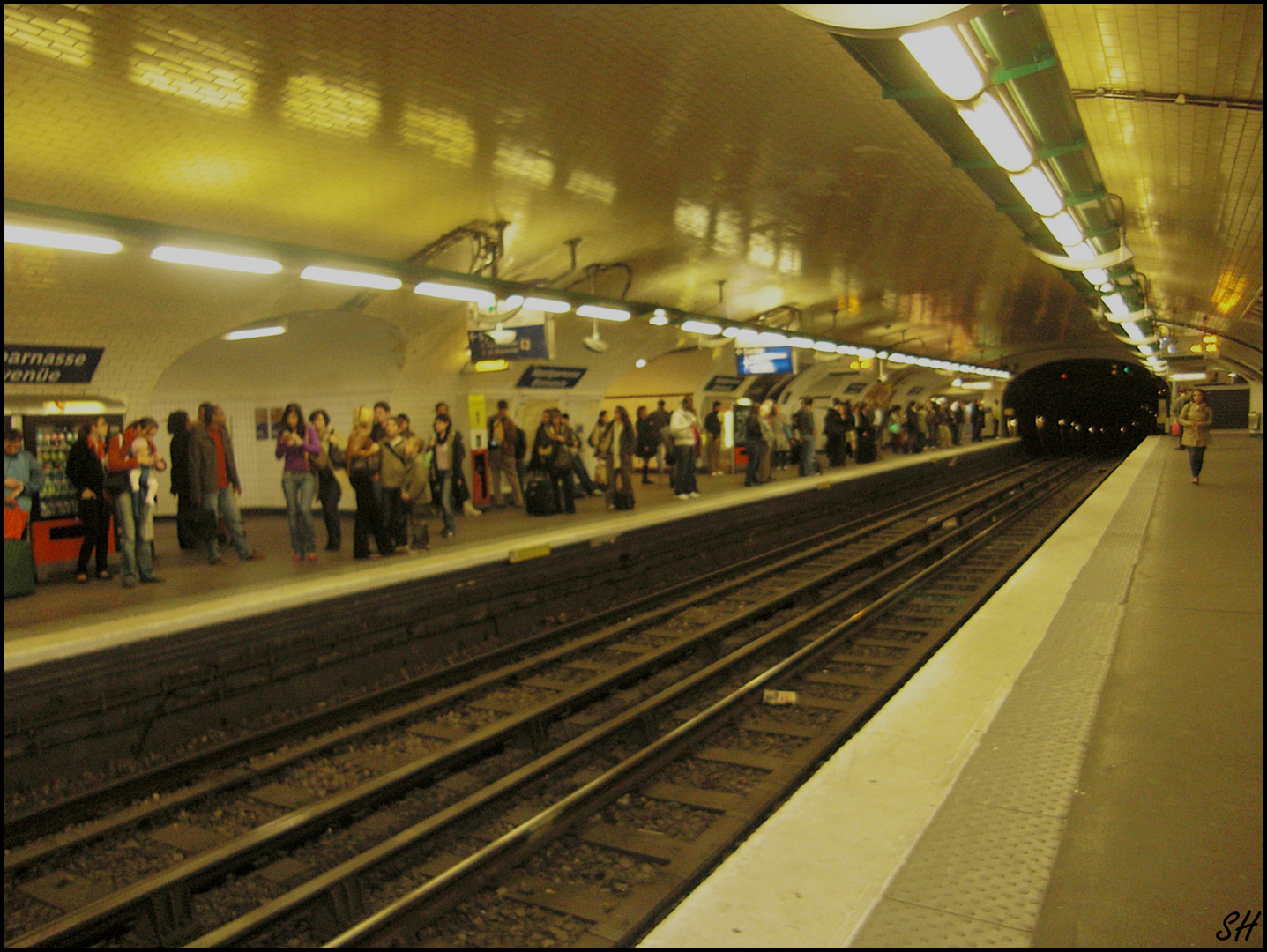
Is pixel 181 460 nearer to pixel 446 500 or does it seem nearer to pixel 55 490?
pixel 55 490

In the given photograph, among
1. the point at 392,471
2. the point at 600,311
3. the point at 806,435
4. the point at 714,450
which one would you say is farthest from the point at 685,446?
the point at 392,471

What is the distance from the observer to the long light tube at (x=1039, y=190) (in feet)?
17.6

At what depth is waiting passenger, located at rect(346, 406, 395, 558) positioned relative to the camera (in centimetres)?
844

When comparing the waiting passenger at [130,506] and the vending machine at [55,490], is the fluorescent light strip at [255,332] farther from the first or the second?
the waiting passenger at [130,506]

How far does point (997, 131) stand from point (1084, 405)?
4299cm

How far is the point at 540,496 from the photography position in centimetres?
1220

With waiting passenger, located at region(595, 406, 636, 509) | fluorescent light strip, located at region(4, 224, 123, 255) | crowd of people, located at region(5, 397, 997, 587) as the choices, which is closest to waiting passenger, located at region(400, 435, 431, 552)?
crowd of people, located at region(5, 397, 997, 587)

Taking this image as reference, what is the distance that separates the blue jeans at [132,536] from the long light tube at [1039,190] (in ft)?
23.7

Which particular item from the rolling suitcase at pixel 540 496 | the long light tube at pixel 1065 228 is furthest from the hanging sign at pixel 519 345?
the long light tube at pixel 1065 228

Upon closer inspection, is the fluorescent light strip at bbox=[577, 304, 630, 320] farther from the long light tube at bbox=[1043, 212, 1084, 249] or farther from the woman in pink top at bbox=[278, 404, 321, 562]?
the long light tube at bbox=[1043, 212, 1084, 249]

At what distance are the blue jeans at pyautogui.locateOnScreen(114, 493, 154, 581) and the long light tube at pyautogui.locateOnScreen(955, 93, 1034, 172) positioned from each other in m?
6.97

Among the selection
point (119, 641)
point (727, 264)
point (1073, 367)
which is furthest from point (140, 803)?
point (1073, 367)

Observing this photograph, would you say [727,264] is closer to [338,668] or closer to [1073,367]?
[338,668]

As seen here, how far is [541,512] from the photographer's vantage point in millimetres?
12281
